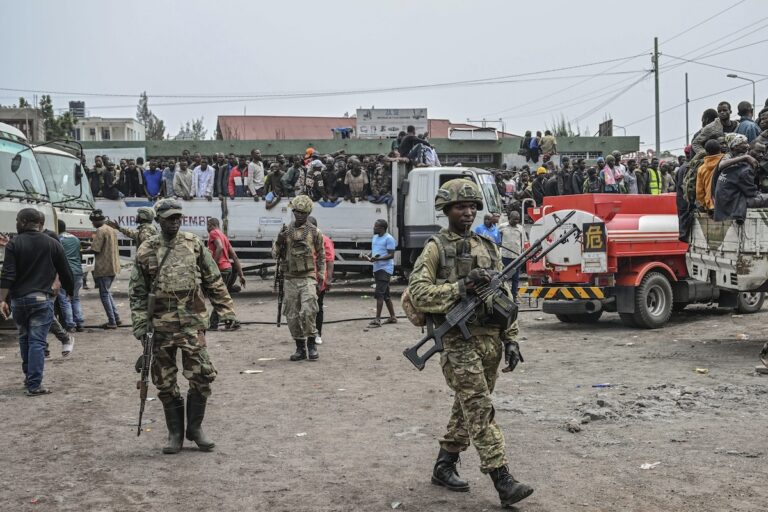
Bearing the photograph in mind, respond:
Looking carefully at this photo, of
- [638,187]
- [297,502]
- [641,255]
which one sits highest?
[638,187]

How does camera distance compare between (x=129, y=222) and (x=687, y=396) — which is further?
(x=129, y=222)

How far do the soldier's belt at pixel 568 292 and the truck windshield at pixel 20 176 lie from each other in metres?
7.62

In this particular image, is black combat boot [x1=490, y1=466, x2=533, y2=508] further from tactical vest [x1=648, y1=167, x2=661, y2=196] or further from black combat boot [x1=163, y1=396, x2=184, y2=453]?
tactical vest [x1=648, y1=167, x2=661, y2=196]

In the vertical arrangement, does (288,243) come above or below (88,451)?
above

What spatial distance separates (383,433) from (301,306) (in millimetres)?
3931

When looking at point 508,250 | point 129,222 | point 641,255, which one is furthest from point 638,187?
point 129,222

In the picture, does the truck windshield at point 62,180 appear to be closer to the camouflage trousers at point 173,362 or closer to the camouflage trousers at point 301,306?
the camouflage trousers at point 301,306

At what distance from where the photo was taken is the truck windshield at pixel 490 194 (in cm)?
1811

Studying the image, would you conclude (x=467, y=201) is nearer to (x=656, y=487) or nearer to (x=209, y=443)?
(x=656, y=487)

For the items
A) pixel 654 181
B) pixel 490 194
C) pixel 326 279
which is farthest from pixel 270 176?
pixel 326 279

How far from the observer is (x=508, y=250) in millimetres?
15312

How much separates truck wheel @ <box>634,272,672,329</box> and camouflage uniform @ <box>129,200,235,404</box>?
7945 mm

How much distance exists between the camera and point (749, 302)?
14625 mm

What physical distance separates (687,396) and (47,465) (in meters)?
5.47
